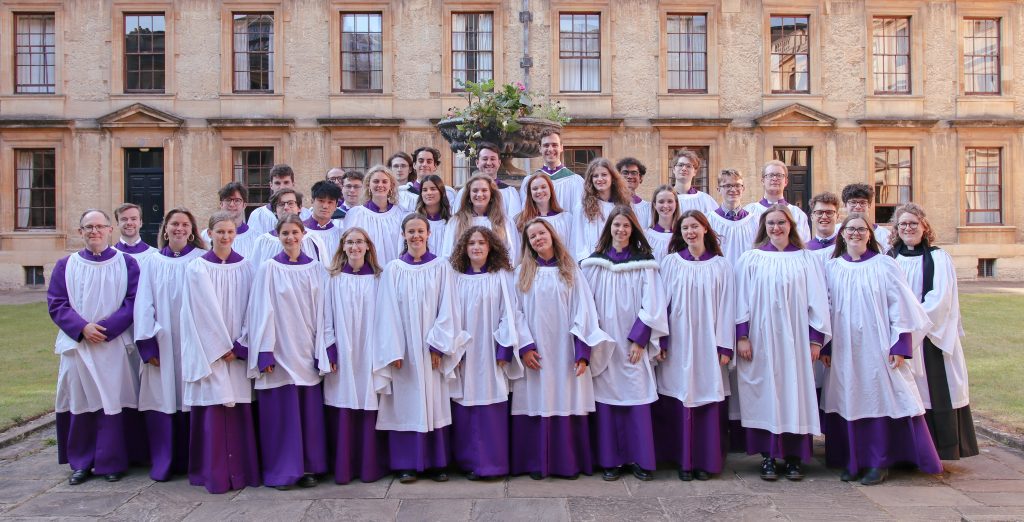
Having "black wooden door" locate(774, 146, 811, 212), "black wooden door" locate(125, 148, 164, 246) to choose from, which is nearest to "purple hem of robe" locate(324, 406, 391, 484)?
"black wooden door" locate(125, 148, 164, 246)

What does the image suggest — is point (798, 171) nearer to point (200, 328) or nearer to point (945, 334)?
point (945, 334)

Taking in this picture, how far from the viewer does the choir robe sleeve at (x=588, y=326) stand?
17.7 feet

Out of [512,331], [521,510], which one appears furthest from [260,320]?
[521,510]

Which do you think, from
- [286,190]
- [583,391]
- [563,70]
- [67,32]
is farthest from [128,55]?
[583,391]

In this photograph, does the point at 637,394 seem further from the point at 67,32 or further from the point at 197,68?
the point at 67,32

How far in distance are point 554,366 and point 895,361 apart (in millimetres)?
2316

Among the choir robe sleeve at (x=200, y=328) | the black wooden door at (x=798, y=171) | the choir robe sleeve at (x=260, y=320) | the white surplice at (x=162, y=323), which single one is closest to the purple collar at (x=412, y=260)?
the choir robe sleeve at (x=260, y=320)

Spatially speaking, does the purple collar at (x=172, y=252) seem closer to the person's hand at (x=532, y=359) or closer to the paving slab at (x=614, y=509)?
the person's hand at (x=532, y=359)

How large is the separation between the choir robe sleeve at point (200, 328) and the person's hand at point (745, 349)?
3.50 m

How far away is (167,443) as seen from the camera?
18.2 ft

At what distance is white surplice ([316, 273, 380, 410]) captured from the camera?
5.37 metres

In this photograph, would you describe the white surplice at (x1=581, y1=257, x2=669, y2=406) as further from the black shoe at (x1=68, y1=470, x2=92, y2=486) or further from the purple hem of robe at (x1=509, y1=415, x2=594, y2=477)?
the black shoe at (x1=68, y1=470, x2=92, y2=486)

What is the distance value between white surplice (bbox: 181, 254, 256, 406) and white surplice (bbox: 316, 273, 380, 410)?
57 cm

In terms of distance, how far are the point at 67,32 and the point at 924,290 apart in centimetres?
2120
